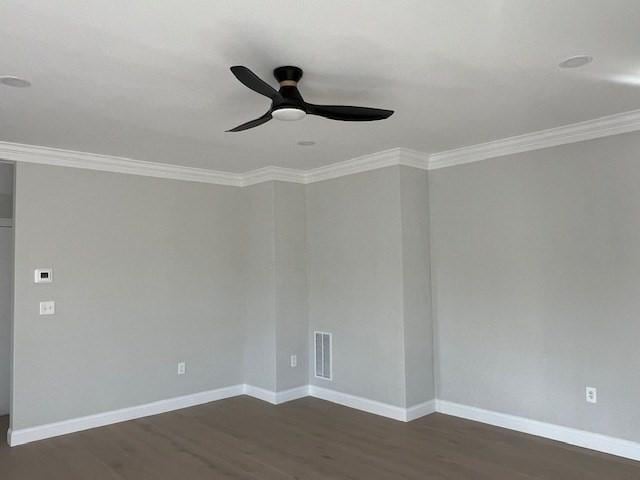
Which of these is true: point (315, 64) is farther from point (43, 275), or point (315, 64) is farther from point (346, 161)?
point (43, 275)

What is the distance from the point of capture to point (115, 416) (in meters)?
4.55

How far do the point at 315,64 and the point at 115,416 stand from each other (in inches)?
144

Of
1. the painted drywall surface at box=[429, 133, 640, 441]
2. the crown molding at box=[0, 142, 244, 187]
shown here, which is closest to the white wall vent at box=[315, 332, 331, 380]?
the painted drywall surface at box=[429, 133, 640, 441]

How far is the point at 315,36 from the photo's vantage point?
7.45 ft

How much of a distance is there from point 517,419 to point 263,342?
2525 millimetres

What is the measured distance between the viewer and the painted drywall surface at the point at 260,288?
519cm

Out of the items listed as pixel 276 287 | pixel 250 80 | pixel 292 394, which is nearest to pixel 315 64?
pixel 250 80

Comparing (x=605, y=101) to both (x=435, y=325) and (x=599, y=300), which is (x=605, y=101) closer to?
(x=599, y=300)

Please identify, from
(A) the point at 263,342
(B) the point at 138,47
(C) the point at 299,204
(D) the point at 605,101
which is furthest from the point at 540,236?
(B) the point at 138,47

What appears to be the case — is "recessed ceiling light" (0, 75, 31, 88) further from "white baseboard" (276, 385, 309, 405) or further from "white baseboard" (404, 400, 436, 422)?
"white baseboard" (404, 400, 436, 422)

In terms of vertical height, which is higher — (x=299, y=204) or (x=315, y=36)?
(x=315, y=36)

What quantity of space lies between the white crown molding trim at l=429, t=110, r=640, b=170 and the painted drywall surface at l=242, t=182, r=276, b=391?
5.84ft

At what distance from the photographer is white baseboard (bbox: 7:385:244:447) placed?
13.3 feet

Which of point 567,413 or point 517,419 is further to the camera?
point 517,419
